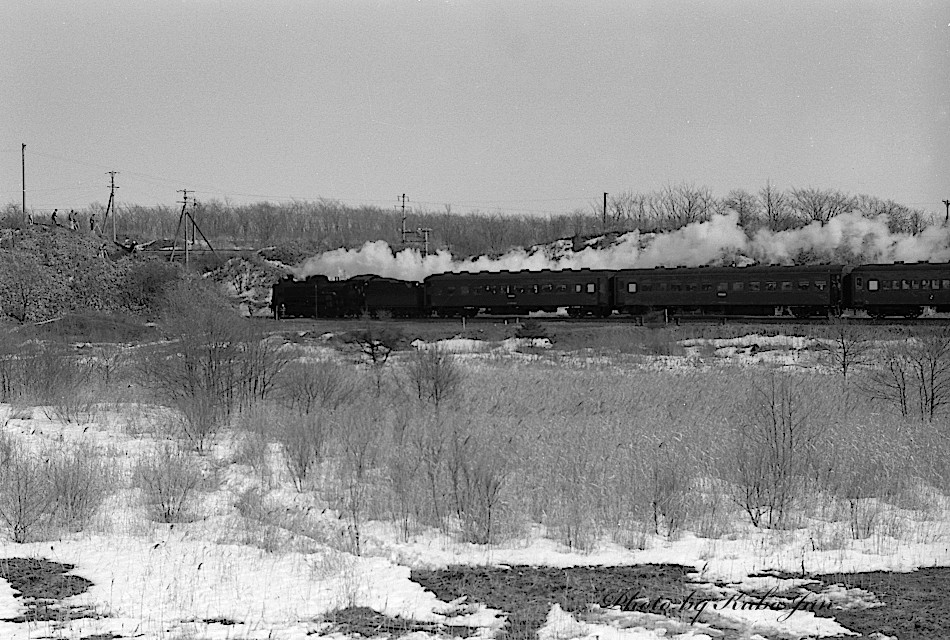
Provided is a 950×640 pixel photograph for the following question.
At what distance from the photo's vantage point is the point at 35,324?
109 feet

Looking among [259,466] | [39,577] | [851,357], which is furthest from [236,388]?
[851,357]

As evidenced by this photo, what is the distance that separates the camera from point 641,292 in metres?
46.0

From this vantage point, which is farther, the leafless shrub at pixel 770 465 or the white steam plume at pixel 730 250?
the white steam plume at pixel 730 250

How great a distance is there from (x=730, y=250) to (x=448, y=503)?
1791 inches

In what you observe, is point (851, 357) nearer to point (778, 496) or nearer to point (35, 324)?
point (778, 496)

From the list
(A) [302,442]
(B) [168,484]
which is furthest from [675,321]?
(B) [168,484]

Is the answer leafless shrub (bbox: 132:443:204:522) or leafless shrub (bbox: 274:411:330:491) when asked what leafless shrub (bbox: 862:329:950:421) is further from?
leafless shrub (bbox: 132:443:204:522)

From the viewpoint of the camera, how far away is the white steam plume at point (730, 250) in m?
49.8

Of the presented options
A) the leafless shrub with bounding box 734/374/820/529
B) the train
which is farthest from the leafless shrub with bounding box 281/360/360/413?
the train

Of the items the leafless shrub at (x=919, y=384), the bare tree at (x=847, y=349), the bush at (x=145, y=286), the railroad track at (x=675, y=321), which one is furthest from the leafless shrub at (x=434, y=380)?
the bush at (x=145, y=286)

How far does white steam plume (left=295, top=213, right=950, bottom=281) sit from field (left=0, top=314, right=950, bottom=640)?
30.3 metres

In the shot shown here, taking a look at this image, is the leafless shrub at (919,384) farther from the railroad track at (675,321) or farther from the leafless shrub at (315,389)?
the railroad track at (675,321)

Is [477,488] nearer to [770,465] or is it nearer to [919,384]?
[770,465]

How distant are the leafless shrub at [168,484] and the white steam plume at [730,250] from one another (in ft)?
139
